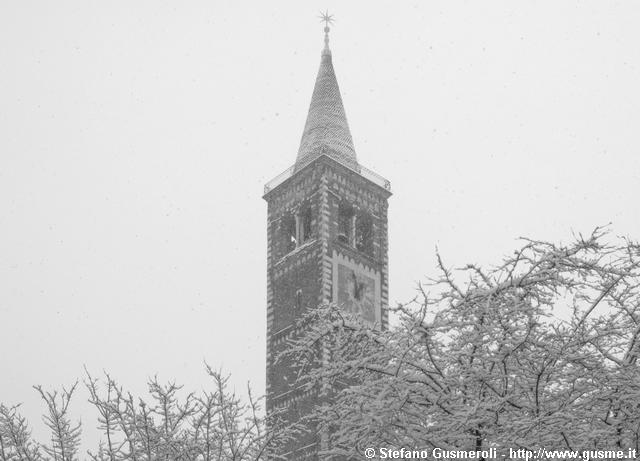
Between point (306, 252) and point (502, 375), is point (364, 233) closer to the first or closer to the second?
point (306, 252)

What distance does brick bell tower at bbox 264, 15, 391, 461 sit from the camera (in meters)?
40.0

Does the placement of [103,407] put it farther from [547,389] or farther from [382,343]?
[547,389]

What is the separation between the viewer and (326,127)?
148 feet

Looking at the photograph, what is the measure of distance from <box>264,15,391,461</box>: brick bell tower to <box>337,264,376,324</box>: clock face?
0.04 meters

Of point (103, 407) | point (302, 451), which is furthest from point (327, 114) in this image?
point (103, 407)

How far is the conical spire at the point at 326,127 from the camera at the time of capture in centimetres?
4381

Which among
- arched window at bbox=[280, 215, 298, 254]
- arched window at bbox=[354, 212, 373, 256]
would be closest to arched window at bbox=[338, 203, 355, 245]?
arched window at bbox=[354, 212, 373, 256]

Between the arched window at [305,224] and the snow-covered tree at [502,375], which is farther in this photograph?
the arched window at [305,224]

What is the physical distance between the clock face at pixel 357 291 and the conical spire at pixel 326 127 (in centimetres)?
555

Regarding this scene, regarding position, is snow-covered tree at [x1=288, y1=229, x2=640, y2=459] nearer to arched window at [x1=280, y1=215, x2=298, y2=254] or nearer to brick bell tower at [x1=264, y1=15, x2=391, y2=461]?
brick bell tower at [x1=264, y1=15, x2=391, y2=461]

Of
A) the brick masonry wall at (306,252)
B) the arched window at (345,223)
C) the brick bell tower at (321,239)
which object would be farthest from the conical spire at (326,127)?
the arched window at (345,223)

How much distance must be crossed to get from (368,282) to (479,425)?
35.0m

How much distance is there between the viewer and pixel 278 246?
43.2 meters

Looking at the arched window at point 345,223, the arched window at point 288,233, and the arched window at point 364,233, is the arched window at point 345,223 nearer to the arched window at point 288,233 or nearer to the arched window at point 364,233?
the arched window at point 364,233
